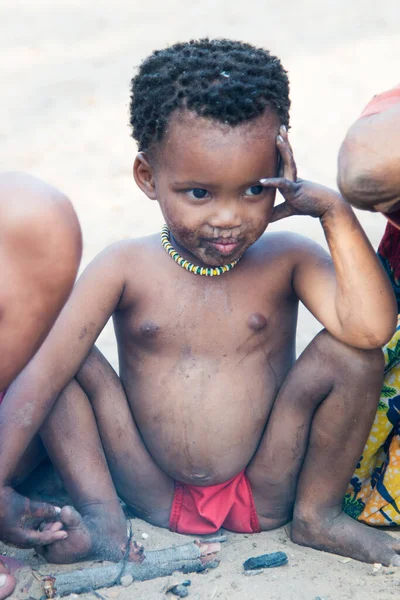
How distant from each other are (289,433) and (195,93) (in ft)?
3.20

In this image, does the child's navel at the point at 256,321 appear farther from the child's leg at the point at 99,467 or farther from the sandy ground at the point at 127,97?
the sandy ground at the point at 127,97

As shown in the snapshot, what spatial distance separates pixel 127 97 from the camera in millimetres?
7188

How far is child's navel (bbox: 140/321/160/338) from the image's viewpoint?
7.88ft

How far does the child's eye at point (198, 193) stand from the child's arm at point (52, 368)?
0.32 metres

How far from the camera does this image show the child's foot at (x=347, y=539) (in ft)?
7.49

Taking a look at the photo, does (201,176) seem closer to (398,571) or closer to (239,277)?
(239,277)

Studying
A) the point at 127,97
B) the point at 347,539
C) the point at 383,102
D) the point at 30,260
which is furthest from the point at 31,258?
the point at 127,97

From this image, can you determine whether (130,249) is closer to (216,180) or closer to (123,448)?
(216,180)

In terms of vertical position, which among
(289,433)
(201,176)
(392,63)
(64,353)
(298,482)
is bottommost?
(298,482)

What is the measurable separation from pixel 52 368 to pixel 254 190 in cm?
73

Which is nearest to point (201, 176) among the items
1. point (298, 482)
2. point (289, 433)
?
point (289, 433)

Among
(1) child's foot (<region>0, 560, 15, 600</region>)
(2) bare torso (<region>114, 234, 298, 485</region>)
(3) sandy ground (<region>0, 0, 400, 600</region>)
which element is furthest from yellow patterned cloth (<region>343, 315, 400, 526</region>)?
(1) child's foot (<region>0, 560, 15, 600</region>)

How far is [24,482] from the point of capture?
2641 mm

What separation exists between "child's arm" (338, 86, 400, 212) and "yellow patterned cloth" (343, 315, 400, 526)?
0.70 metres
